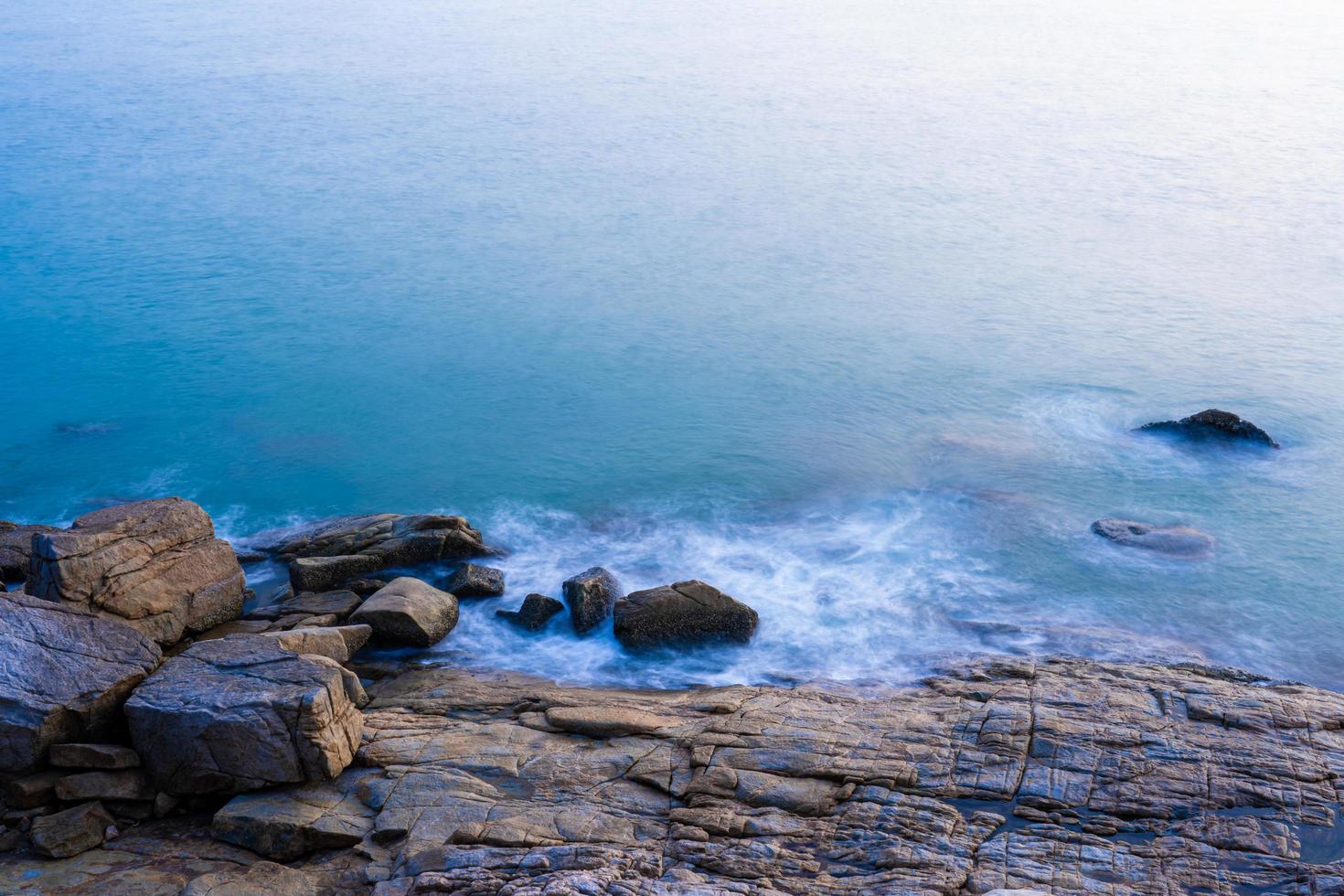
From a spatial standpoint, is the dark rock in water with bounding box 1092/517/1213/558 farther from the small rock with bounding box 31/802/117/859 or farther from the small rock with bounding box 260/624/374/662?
the small rock with bounding box 31/802/117/859

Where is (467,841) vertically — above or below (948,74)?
below

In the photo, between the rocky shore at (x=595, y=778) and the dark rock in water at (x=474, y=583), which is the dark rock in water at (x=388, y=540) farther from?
the rocky shore at (x=595, y=778)

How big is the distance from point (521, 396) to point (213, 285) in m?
11.0

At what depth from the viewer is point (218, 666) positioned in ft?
38.8

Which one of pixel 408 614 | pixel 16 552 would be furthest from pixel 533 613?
pixel 16 552

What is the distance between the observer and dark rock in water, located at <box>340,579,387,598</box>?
16.1m

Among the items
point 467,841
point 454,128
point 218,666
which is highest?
point 454,128

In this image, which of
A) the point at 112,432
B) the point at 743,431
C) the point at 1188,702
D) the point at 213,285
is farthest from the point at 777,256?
the point at 1188,702

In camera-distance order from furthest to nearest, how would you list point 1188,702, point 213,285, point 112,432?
1. point 213,285
2. point 112,432
3. point 1188,702

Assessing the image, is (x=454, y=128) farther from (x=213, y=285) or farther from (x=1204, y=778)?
(x=1204, y=778)

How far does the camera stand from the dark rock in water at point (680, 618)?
15445mm

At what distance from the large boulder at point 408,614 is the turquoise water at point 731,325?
52cm

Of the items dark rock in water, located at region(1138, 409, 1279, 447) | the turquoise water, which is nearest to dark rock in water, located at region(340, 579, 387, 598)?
the turquoise water

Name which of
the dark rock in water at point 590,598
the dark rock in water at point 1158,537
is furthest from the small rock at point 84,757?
the dark rock in water at point 1158,537
